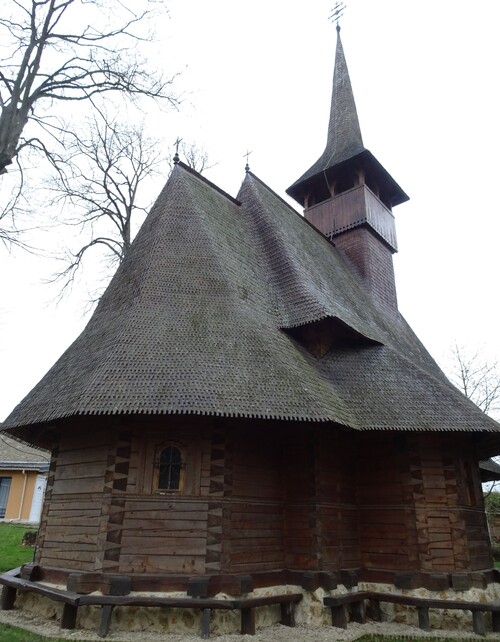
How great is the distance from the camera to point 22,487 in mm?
23391

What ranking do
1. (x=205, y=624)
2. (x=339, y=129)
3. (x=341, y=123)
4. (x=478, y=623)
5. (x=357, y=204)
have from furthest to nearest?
(x=341, y=123) < (x=339, y=129) < (x=357, y=204) < (x=478, y=623) < (x=205, y=624)

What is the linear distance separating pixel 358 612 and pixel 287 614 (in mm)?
1299

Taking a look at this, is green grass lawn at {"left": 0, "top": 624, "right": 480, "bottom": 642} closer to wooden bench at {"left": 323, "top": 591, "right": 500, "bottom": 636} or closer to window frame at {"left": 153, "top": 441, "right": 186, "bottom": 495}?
wooden bench at {"left": 323, "top": 591, "right": 500, "bottom": 636}

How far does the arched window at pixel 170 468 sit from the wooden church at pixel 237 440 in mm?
21

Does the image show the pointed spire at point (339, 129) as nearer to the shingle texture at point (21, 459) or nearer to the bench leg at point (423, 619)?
the bench leg at point (423, 619)

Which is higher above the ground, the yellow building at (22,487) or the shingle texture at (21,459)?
the shingle texture at (21,459)

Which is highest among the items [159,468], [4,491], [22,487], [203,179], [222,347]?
[203,179]

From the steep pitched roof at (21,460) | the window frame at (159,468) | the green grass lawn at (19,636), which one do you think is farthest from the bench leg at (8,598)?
the steep pitched roof at (21,460)

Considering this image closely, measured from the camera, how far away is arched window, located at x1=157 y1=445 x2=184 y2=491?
7.44 m

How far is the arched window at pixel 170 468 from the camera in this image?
744 cm

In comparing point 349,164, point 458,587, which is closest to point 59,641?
point 458,587

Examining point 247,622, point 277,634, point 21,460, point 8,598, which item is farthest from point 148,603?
point 21,460

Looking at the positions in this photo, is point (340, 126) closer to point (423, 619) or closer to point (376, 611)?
point (376, 611)

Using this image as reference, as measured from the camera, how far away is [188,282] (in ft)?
29.8
